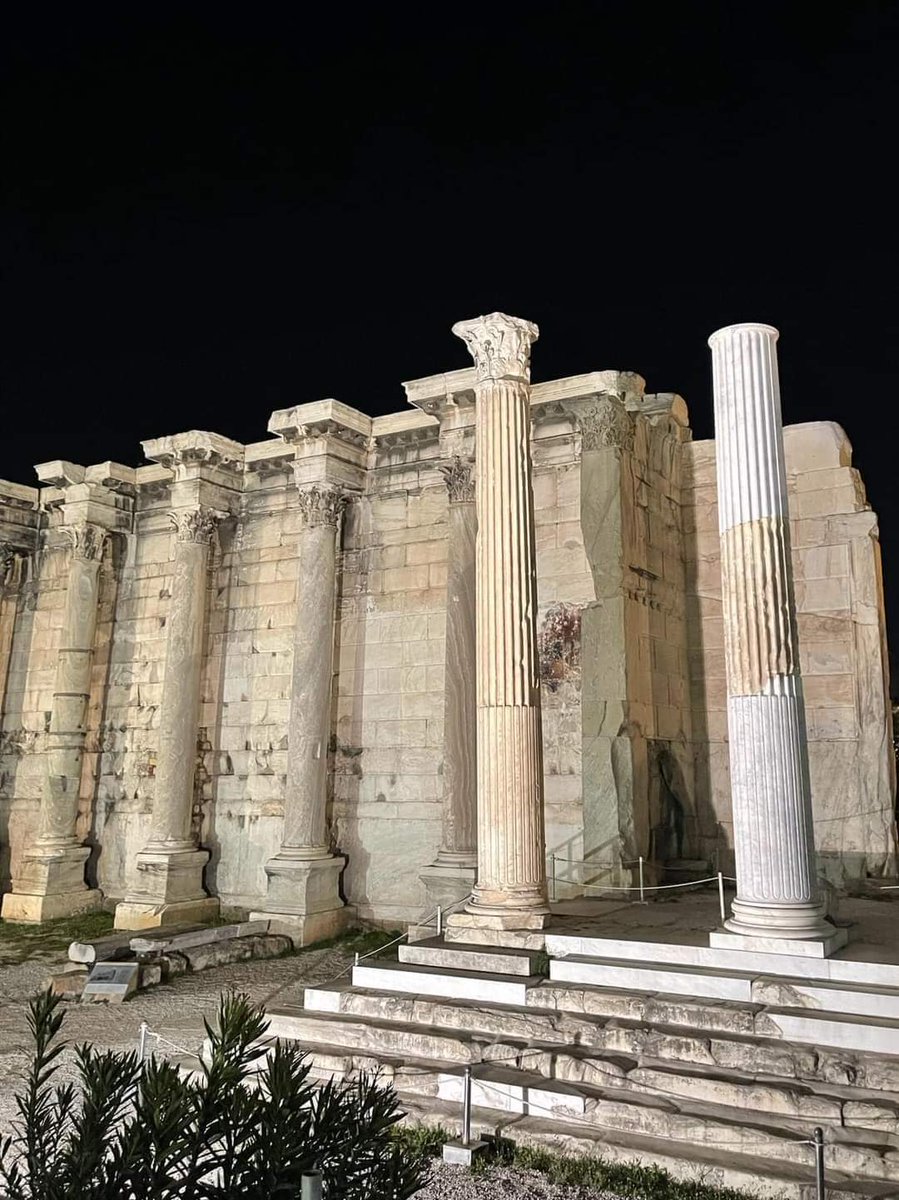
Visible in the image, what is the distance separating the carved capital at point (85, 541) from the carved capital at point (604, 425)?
33.6 feet

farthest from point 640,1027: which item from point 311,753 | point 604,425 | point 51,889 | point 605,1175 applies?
point 51,889

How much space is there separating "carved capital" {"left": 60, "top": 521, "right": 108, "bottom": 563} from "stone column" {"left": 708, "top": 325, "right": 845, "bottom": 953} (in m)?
13.4

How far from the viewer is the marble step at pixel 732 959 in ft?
25.6

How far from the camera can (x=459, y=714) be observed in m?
13.8

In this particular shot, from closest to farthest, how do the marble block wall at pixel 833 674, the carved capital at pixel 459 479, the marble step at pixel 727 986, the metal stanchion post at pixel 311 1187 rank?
the metal stanchion post at pixel 311 1187, the marble step at pixel 727 986, the marble block wall at pixel 833 674, the carved capital at pixel 459 479

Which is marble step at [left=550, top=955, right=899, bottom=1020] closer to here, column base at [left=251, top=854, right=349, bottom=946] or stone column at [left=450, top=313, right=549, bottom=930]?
stone column at [left=450, top=313, right=549, bottom=930]

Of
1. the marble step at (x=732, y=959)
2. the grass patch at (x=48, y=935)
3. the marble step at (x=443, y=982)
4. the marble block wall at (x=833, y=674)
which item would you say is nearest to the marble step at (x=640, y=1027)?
the marble step at (x=443, y=982)

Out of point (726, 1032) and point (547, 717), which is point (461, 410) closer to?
point (547, 717)

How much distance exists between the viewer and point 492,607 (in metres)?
10.7

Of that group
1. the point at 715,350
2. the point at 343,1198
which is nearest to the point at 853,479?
the point at 715,350

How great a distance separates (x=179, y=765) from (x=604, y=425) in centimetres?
925

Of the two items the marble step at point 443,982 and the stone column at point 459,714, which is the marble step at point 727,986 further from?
the stone column at point 459,714

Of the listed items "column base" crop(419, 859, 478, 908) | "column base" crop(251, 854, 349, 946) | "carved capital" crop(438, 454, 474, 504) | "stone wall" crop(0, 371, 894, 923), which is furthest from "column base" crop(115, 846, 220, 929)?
"carved capital" crop(438, 454, 474, 504)

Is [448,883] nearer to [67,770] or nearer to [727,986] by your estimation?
[727,986]
